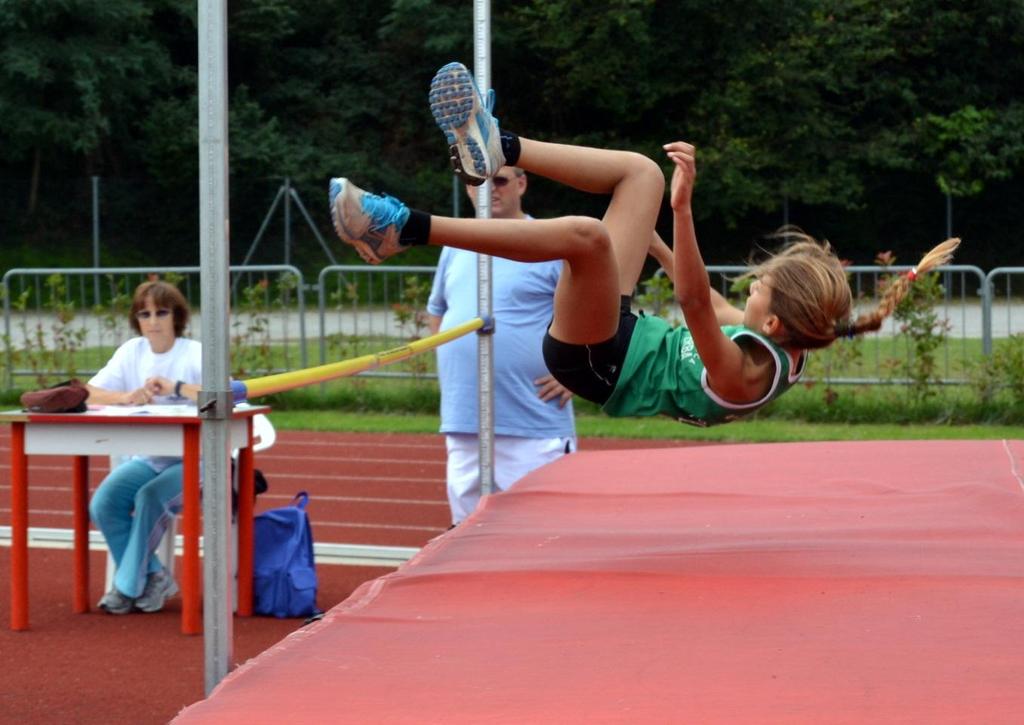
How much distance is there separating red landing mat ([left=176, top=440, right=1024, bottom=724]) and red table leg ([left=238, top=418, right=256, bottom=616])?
34.0 inches

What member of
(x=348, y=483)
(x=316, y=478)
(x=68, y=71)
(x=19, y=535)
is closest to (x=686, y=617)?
(x=19, y=535)

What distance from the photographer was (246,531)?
4496 millimetres

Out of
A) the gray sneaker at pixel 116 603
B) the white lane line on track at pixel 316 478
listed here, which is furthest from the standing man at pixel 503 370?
the white lane line on track at pixel 316 478

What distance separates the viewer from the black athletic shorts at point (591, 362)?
3.32 meters

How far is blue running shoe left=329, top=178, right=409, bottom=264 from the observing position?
9.16 ft

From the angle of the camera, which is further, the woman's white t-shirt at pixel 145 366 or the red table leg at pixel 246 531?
the woman's white t-shirt at pixel 145 366

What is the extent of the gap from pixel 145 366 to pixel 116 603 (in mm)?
783

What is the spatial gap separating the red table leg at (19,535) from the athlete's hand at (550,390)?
1.55m

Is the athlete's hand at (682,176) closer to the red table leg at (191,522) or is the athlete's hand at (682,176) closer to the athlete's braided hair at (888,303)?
the athlete's braided hair at (888,303)

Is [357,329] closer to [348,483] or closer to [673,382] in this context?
[348,483]

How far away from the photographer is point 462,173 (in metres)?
3.28

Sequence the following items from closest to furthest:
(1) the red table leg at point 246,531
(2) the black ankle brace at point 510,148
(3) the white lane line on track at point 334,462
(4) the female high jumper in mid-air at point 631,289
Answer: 1. (4) the female high jumper in mid-air at point 631,289
2. (2) the black ankle brace at point 510,148
3. (1) the red table leg at point 246,531
4. (3) the white lane line on track at point 334,462

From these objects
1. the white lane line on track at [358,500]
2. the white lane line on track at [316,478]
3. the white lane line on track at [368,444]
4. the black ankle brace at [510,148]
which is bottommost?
the white lane line on track at [358,500]

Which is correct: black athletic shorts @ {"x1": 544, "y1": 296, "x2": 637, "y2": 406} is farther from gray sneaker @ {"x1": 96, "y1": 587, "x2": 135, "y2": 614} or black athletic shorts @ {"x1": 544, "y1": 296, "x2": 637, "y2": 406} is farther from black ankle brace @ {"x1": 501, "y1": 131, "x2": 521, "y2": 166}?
gray sneaker @ {"x1": 96, "y1": 587, "x2": 135, "y2": 614}
